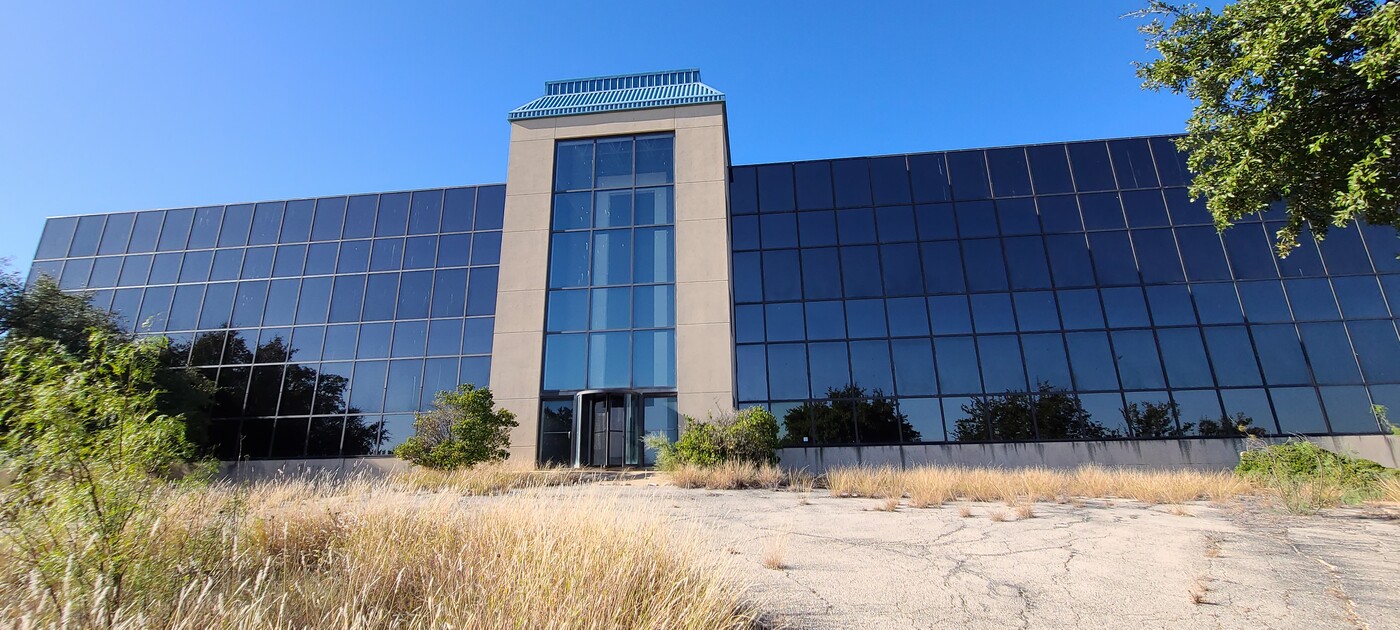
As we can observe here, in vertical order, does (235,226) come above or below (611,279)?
above

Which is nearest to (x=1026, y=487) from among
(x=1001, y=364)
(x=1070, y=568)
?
(x=1070, y=568)

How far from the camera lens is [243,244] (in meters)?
24.5

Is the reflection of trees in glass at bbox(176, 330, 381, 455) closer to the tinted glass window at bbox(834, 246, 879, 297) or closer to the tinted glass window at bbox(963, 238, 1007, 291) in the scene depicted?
the tinted glass window at bbox(834, 246, 879, 297)

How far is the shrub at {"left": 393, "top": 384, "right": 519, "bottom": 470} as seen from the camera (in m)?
14.9

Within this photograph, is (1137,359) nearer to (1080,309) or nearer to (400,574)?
(1080,309)

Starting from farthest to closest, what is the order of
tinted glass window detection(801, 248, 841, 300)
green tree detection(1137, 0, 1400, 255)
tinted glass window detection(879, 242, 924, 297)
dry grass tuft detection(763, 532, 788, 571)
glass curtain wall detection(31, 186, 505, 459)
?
tinted glass window detection(801, 248, 841, 300) → tinted glass window detection(879, 242, 924, 297) → glass curtain wall detection(31, 186, 505, 459) → green tree detection(1137, 0, 1400, 255) → dry grass tuft detection(763, 532, 788, 571)

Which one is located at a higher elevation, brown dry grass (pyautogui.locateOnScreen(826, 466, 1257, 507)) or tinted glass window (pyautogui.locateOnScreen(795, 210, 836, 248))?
tinted glass window (pyautogui.locateOnScreen(795, 210, 836, 248))

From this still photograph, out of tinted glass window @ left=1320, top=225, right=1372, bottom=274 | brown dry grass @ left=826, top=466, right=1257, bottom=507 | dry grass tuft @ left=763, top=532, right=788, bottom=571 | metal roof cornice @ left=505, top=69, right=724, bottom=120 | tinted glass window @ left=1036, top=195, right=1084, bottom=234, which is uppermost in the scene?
metal roof cornice @ left=505, top=69, right=724, bottom=120

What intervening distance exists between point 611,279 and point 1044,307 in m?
15.4

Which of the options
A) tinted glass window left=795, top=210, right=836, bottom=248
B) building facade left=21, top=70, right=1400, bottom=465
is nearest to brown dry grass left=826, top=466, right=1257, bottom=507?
building facade left=21, top=70, right=1400, bottom=465

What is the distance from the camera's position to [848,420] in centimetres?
1969

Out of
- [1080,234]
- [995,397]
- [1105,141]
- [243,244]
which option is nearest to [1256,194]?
[995,397]

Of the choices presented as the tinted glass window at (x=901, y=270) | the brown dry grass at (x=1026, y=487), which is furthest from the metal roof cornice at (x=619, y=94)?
the brown dry grass at (x=1026, y=487)

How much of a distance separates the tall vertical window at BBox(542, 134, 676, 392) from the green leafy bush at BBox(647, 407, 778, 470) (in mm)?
4048
